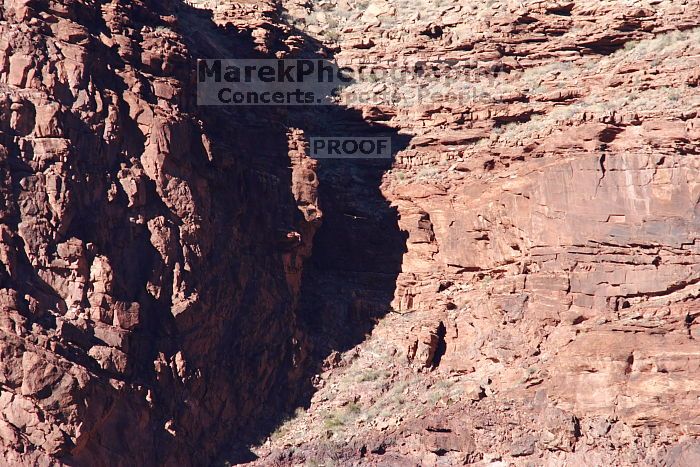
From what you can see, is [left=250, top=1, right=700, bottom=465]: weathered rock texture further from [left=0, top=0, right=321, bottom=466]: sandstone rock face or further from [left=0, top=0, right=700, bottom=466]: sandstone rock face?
[left=0, top=0, right=321, bottom=466]: sandstone rock face

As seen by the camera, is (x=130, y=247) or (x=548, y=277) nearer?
(x=130, y=247)

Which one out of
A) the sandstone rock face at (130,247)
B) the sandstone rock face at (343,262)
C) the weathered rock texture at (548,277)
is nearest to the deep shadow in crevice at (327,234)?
the sandstone rock face at (343,262)

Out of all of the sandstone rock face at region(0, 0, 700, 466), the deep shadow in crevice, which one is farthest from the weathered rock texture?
the deep shadow in crevice

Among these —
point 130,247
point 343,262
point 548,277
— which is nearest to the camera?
point 130,247

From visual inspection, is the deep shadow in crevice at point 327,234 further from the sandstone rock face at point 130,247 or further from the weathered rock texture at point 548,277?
the weathered rock texture at point 548,277

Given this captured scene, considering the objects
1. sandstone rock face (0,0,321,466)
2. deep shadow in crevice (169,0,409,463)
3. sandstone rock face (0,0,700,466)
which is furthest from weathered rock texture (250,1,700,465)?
sandstone rock face (0,0,321,466)

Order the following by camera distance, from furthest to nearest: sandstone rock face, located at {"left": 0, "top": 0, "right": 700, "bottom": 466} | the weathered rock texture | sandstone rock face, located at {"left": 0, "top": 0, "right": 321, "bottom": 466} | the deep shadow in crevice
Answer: the deep shadow in crevice → the weathered rock texture → sandstone rock face, located at {"left": 0, "top": 0, "right": 700, "bottom": 466} → sandstone rock face, located at {"left": 0, "top": 0, "right": 321, "bottom": 466}

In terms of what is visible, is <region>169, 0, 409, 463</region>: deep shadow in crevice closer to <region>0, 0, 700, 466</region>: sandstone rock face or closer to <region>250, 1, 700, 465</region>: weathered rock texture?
<region>0, 0, 700, 466</region>: sandstone rock face

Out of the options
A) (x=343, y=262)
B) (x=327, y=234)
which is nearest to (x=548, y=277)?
(x=343, y=262)

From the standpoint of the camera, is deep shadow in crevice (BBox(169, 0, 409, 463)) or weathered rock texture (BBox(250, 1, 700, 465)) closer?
weathered rock texture (BBox(250, 1, 700, 465))

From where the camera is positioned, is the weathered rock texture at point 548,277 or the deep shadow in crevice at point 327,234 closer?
the weathered rock texture at point 548,277

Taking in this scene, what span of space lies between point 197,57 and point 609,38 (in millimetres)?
10229

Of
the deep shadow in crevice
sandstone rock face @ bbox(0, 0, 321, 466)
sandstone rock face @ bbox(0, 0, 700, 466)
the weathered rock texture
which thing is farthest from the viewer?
the deep shadow in crevice

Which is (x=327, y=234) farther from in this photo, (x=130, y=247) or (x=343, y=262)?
(x=130, y=247)
